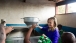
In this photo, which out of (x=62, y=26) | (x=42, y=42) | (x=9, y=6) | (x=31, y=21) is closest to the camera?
(x=42, y=42)

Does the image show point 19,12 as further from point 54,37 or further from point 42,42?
point 42,42

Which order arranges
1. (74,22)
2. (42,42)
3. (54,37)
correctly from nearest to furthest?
(42,42) < (54,37) < (74,22)

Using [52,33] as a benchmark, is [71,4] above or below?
above

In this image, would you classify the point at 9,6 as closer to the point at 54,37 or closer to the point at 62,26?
the point at 62,26

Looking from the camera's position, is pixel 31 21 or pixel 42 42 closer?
pixel 42 42

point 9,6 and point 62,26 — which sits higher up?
point 9,6

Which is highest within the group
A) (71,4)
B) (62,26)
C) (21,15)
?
(71,4)

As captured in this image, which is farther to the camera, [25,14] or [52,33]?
[25,14]

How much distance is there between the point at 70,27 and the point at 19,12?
1879mm

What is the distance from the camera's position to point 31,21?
2.02 m

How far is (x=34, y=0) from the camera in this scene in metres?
4.09

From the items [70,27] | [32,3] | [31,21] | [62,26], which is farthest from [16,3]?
[31,21]

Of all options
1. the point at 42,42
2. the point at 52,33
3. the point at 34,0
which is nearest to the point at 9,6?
the point at 34,0

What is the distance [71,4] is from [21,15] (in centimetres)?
182
